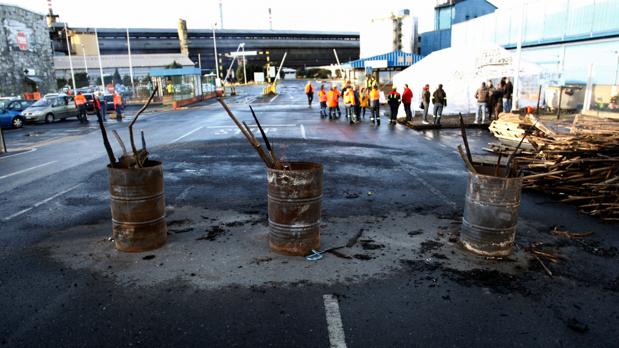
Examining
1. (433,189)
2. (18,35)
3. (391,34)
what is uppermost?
(391,34)

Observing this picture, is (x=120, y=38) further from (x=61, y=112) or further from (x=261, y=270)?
(x=261, y=270)

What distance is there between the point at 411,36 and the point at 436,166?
187 ft

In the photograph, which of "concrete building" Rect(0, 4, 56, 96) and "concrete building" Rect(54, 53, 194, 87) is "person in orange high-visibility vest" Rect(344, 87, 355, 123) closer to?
"concrete building" Rect(0, 4, 56, 96)

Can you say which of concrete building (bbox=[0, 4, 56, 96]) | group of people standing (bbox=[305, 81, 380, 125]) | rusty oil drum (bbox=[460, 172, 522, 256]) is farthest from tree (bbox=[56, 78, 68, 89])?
rusty oil drum (bbox=[460, 172, 522, 256])

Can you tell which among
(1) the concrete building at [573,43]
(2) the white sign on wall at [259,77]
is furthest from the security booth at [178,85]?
(2) the white sign on wall at [259,77]

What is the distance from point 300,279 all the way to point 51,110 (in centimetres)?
2823

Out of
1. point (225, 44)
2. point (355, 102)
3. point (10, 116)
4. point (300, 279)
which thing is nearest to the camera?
point (300, 279)

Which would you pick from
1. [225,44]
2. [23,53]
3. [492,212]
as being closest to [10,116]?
[492,212]

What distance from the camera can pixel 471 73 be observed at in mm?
24406

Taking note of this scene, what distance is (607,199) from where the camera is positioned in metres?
7.43

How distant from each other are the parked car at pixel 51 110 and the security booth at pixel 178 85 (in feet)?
30.8

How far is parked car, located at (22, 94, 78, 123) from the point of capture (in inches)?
1057

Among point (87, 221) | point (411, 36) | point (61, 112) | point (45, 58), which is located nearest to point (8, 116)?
point (61, 112)

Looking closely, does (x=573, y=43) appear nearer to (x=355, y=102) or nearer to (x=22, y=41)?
(x=355, y=102)
